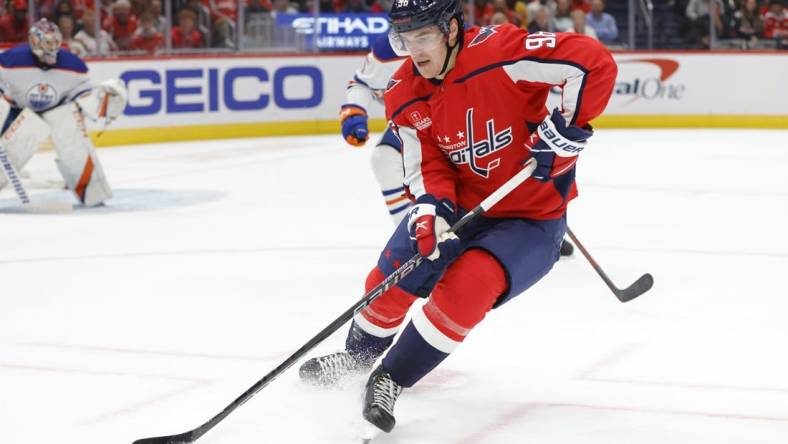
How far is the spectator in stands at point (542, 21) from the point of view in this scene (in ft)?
36.7

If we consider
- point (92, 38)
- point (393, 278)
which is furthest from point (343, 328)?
point (92, 38)

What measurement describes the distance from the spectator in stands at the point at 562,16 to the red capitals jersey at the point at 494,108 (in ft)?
28.5

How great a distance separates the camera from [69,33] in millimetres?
9047

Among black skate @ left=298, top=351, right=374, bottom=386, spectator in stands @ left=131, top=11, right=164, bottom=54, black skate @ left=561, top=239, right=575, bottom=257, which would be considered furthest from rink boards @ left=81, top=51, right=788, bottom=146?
black skate @ left=298, top=351, right=374, bottom=386

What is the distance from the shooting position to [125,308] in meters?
3.88

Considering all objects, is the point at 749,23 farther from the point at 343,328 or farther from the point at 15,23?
the point at 343,328

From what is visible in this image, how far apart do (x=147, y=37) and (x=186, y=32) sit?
1.31ft

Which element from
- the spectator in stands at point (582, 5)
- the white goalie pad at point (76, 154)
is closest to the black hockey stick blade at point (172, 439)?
the white goalie pad at point (76, 154)

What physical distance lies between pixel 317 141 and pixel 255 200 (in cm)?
345

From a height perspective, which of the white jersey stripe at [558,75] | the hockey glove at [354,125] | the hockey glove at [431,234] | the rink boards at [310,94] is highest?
the white jersey stripe at [558,75]

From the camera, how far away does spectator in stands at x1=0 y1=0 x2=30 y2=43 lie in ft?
28.8

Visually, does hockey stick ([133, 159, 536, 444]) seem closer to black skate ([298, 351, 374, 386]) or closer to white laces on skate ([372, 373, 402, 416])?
white laces on skate ([372, 373, 402, 416])

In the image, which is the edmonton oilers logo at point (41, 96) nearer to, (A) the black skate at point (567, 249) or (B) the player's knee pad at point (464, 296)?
(A) the black skate at point (567, 249)

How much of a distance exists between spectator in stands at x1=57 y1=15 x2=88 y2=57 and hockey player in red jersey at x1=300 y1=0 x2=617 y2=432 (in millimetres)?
6696
